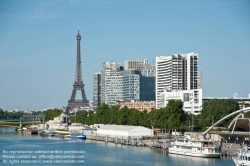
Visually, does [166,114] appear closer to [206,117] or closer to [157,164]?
[206,117]

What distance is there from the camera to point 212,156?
46.5 meters

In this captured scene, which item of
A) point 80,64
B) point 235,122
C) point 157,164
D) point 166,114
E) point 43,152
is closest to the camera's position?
point 157,164

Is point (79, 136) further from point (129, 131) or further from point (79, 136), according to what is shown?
point (129, 131)

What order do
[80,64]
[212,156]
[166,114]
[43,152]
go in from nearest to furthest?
[212,156] < [43,152] < [166,114] < [80,64]

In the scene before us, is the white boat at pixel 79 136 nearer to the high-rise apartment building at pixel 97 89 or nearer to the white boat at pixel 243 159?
the white boat at pixel 243 159

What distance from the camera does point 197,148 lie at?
156 ft

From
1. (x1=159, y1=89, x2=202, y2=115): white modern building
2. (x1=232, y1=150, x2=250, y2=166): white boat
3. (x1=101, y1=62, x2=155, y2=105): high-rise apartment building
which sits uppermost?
(x1=101, y1=62, x2=155, y2=105): high-rise apartment building

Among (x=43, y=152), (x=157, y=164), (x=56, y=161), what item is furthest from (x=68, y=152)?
(x=157, y=164)

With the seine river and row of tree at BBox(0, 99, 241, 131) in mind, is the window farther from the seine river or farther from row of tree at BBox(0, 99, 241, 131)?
the seine river

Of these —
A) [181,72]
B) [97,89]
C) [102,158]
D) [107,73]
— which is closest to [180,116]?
[102,158]

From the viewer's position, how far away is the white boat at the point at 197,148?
46.8 m

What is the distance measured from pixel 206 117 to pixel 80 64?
72.2 metres

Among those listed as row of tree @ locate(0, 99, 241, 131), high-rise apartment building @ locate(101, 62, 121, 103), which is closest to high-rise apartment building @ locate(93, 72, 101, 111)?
high-rise apartment building @ locate(101, 62, 121, 103)

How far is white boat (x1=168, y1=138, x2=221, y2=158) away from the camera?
46.8 metres
